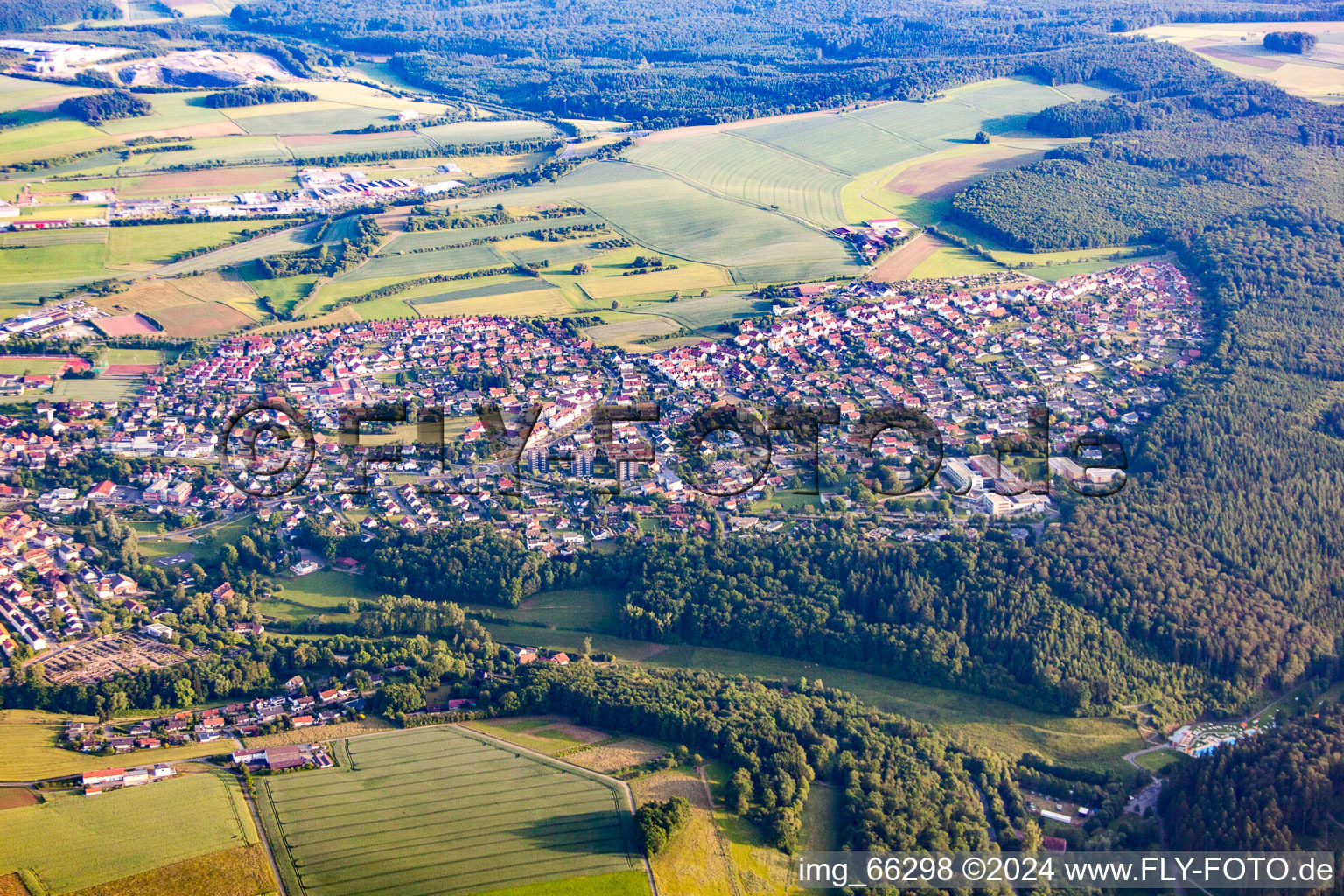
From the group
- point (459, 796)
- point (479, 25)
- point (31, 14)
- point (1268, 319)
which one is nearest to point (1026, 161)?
point (1268, 319)

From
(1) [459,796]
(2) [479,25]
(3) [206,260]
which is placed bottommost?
(1) [459,796]

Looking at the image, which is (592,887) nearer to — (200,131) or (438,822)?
(438,822)

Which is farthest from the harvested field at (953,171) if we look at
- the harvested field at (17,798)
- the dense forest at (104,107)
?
the harvested field at (17,798)

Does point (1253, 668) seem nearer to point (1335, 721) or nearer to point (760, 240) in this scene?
point (1335, 721)

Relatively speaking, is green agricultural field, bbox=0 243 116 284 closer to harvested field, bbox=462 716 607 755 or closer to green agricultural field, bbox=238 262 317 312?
green agricultural field, bbox=238 262 317 312

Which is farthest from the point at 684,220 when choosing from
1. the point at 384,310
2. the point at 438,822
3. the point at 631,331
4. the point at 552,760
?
the point at 438,822

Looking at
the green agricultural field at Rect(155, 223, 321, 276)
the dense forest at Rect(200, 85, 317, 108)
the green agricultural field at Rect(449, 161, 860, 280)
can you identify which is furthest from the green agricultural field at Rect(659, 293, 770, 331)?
the dense forest at Rect(200, 85, 317, 108)
